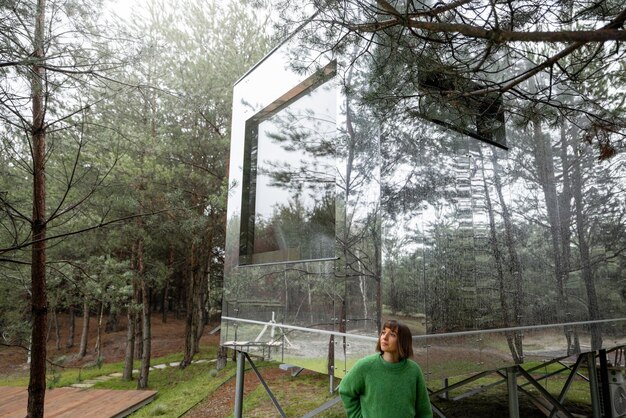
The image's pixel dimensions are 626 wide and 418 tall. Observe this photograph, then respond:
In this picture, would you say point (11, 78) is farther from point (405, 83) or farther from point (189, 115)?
point (189, 115)

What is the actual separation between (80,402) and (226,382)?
9.07 feet

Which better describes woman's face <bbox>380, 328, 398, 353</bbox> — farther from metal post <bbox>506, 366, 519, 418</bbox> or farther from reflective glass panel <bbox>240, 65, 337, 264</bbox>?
metal post <bbox>506, 366, 519, 418</bbox>

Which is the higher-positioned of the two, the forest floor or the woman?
the woman

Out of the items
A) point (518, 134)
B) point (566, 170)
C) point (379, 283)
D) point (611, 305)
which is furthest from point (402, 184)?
point (611, 305)

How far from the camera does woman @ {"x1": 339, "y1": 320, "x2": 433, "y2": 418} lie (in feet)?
6.06

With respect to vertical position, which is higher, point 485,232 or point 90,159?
point 90,159

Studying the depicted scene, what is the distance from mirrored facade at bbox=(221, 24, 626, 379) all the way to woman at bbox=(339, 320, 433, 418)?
0.63 metres

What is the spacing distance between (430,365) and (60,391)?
771 cm

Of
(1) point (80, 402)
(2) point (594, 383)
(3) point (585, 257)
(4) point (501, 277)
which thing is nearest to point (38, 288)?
(1) point (80, 402)

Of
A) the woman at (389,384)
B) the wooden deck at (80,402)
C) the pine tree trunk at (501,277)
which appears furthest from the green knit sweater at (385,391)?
Result: the wooden deck at (80,402)

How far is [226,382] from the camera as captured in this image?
8.71m

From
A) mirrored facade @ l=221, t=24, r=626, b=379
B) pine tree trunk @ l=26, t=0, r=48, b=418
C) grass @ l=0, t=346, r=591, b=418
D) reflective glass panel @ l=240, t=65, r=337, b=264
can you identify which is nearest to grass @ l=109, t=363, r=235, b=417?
grass @ l=0, t=346, r=591, b=418

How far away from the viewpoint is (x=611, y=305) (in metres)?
4.20

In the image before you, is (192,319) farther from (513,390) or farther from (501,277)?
(501,277)
